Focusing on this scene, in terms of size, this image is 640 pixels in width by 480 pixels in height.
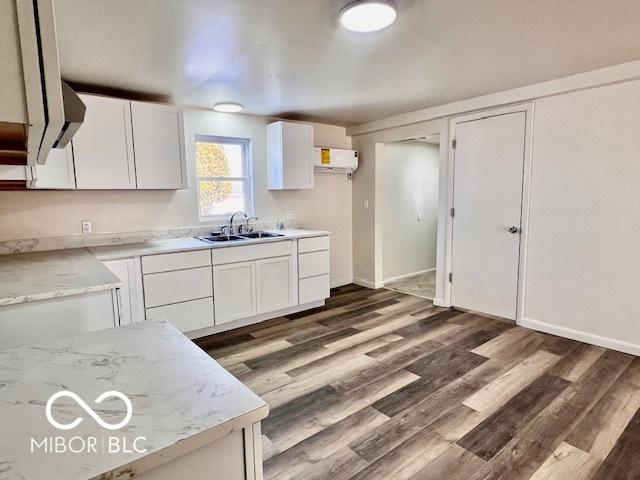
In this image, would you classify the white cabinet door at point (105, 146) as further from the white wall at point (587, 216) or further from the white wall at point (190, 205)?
the white wall at point (587, 216)

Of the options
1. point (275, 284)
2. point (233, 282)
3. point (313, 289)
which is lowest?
point (313, 289)

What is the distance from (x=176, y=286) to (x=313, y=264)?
5.11 feet

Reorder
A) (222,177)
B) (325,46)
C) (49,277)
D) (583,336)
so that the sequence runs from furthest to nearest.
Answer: (222,177) < (583,336) < (325,46) < (49,277)

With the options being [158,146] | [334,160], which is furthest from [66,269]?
[334,160]

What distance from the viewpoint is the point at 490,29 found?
211 cm

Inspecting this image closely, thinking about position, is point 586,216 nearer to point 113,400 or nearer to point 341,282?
point 341,282

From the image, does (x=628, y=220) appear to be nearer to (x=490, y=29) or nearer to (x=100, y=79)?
(x=490, y=29)

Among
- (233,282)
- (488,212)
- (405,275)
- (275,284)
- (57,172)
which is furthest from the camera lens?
(405,275)

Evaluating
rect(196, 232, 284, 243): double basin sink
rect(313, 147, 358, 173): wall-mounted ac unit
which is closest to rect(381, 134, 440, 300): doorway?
rect(313, 147, 358, 173): wall-mounted ac unit

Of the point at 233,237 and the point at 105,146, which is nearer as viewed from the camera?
the point at 105,146

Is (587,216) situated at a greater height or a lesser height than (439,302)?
greater

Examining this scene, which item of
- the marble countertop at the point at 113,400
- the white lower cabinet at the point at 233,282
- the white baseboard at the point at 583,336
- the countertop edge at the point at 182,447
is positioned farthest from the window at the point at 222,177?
the countertop edge at the point at 182,447

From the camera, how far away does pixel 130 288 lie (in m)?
2.91

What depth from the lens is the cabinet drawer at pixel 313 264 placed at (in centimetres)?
403
